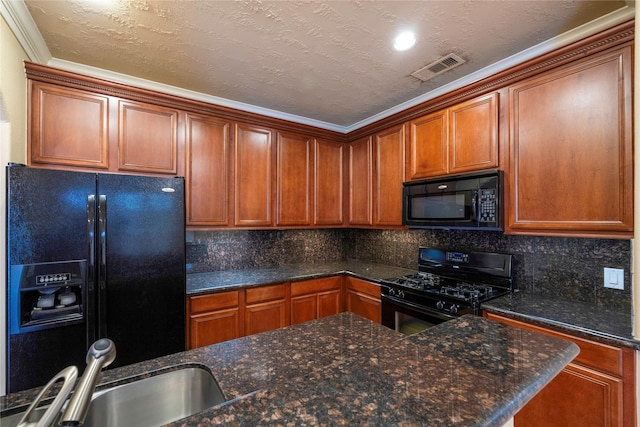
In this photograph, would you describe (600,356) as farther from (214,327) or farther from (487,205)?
(214,327)

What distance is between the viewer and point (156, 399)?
0.94m

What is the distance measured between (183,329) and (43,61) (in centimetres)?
203

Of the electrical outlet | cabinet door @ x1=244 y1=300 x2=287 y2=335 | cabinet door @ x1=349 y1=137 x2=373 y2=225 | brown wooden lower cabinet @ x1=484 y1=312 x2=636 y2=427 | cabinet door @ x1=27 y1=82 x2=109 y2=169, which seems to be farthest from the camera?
cabinet door @ x1=349 y1=137 x2=373 y2=225

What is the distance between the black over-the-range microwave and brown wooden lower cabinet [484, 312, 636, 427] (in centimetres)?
79

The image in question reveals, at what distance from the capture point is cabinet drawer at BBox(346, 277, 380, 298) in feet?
8.74

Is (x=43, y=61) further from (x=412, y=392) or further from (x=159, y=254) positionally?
(x=412, y=392)

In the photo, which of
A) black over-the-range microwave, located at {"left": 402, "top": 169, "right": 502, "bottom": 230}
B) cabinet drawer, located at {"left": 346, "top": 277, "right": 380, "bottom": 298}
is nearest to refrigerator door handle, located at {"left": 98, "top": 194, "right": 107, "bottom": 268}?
cabinet drawer, located at {"left": 346, "top": 277, "right": 380, "bottom": 298}

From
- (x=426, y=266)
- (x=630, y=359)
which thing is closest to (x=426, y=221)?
(x=426, y=266)

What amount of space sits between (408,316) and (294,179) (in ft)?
5.46

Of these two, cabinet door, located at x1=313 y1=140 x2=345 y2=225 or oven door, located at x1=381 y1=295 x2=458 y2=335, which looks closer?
oven door, located at x1=381 y1=295 x2=458 y2=335

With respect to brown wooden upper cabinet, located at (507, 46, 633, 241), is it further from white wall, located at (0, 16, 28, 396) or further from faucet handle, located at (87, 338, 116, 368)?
white wall, located at (0, 16, 28, 396)

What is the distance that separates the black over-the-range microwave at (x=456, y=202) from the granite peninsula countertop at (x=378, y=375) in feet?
3.72

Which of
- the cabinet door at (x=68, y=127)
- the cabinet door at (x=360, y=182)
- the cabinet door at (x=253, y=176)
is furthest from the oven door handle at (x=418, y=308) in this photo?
the cabinet door at (x=68, y=127)

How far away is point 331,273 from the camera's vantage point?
2.94 meters
